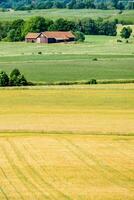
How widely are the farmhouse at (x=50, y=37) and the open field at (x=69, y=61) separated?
799 cm

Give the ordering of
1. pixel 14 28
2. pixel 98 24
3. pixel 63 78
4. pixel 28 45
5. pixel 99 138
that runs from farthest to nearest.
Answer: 1. pixel 98 24
2. pixel 14 28
3. pixel 28 45
4. pixel 63 78
5. pixel 99 138

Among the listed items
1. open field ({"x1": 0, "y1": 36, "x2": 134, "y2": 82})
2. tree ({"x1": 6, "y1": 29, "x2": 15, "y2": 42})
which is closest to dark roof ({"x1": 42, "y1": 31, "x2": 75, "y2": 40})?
tree ({"x1": 6, "y1": 29, "x2": 15, "y2": 42})

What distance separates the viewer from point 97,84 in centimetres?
7600

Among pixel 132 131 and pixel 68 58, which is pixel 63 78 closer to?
pixel 68 58

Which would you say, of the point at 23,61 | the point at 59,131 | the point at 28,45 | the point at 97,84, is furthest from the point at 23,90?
the point at 28,45

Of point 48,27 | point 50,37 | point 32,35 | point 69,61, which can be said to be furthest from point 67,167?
point 48,27

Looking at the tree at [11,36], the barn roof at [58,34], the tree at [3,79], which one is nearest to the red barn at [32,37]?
the barn roof at [58,34]

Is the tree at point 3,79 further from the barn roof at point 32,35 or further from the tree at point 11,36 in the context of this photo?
the tree at point 11,36

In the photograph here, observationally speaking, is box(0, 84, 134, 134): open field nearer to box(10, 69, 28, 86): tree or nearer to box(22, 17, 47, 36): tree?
box(10, 69, 28, 86): tree

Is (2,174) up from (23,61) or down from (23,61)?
up

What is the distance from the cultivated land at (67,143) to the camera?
2927cm

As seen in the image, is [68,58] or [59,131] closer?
[59,131]

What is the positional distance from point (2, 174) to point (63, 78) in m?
50.3

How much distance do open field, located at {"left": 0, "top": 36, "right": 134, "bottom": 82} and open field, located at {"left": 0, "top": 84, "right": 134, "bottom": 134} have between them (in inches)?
468
